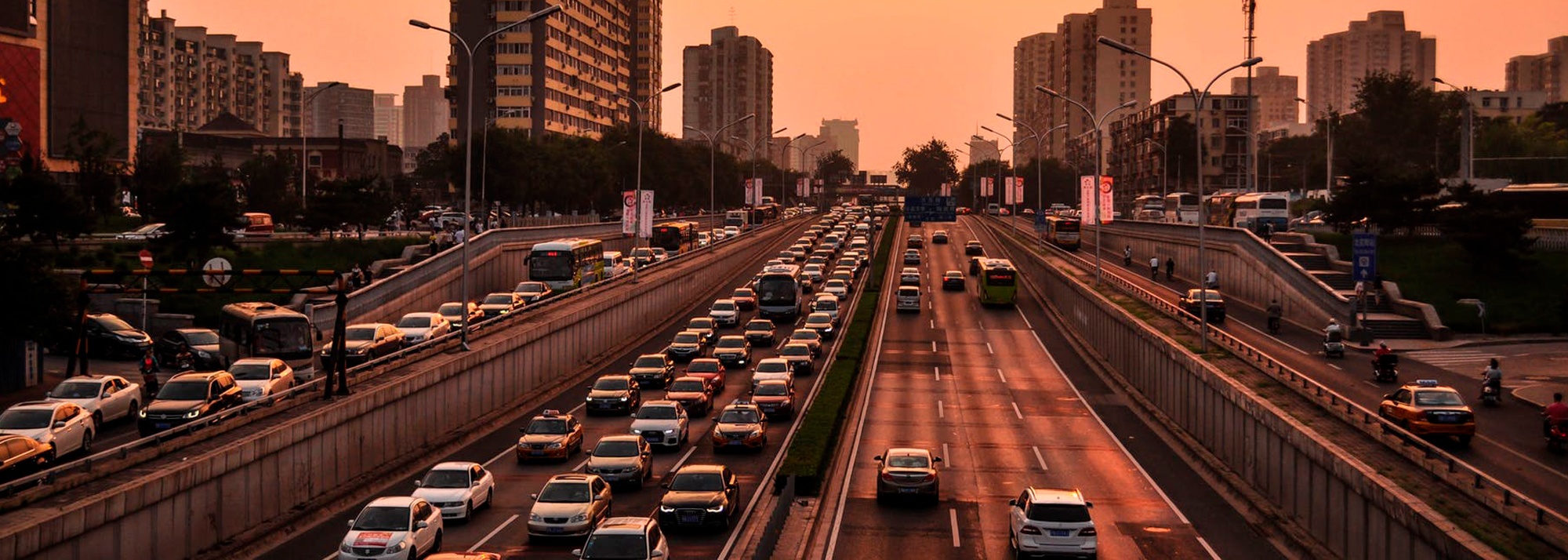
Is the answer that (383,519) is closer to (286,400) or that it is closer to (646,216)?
(286,400)

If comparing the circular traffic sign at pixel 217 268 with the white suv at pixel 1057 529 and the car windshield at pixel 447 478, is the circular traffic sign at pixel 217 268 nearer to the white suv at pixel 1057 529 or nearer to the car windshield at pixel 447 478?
the car windshield at pixel 447 478

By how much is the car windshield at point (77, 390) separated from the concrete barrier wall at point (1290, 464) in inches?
1213

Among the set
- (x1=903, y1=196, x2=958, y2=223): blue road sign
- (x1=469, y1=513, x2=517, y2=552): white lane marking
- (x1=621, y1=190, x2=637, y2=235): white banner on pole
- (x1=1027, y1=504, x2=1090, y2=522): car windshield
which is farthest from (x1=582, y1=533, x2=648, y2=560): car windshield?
(x1=903, y1=196, x2=958, y2=223): blue road sign

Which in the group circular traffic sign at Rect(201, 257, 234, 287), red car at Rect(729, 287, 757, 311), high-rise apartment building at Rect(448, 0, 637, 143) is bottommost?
red car at Rect(729, 287, 757, 311)

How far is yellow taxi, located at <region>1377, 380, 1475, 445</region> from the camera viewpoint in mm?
37062

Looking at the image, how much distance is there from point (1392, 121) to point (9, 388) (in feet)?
423

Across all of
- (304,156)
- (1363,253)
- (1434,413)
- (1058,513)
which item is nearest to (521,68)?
(304,156)

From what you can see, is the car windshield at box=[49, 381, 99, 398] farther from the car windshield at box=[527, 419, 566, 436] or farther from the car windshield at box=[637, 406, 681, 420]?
the car windshield at box=[637, 406, 681, 420]

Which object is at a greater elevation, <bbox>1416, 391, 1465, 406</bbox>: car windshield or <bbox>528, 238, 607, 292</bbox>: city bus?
<bbox>528, 238, 607, 292</bbox>: city bus

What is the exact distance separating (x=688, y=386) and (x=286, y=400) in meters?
14.6

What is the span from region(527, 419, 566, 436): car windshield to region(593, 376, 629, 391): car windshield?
8.35m

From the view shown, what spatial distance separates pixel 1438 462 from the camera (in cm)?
2686

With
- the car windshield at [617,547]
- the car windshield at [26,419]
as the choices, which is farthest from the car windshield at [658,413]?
the car windshield at [617,547]

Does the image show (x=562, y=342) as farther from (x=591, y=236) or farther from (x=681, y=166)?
(x=681, y=166)
